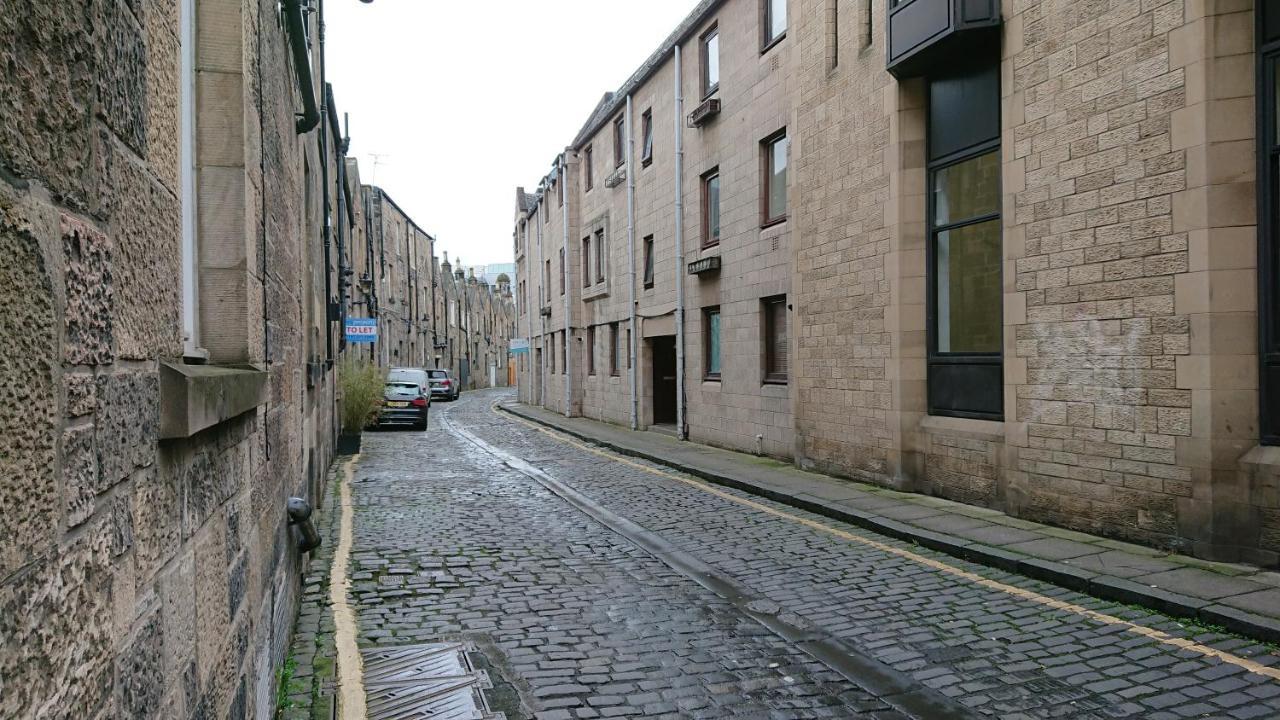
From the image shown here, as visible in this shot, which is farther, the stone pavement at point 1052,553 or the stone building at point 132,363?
the stone pavement at point 1052,553

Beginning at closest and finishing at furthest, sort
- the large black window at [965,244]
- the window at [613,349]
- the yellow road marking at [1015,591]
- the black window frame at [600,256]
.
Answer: the yellow road marking at [1015,591], the large black window at [965,244], the window at [613,349], the black window frame at [600,256]

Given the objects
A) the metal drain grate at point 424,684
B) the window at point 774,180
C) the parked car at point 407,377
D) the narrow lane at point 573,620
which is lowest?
the narrow lane at point 573,620

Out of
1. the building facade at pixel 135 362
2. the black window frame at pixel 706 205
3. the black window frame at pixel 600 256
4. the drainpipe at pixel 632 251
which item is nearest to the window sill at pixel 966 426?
the building facade at pixel 135 362

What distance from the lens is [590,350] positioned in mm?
27266

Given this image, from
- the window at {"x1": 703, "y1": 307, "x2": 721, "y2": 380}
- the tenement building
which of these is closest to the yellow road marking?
the tenement building

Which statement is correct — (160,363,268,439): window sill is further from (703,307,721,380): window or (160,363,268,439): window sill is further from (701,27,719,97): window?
(701,27,719,97): window

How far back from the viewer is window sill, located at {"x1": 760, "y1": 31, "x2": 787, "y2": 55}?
47.3ft

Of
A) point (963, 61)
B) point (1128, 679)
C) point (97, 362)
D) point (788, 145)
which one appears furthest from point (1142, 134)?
point (97, 362)

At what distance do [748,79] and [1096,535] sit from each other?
1065cm

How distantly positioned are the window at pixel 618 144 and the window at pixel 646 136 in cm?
190

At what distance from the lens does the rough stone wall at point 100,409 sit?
114cm

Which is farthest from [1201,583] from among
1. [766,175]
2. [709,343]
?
[709,343]

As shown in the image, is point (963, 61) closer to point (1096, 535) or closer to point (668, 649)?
point (1096, 535)

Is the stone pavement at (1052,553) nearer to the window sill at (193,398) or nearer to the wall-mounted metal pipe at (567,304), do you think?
the window sill at (193,398)
